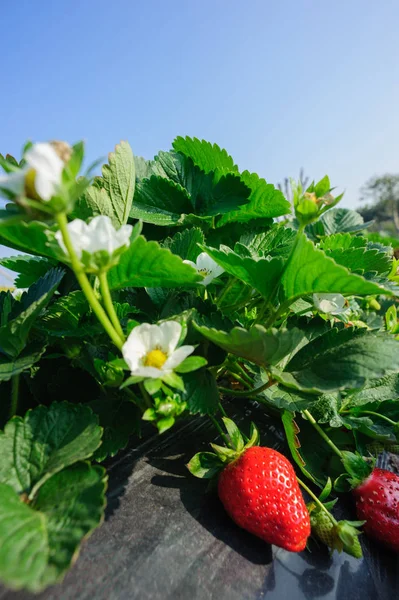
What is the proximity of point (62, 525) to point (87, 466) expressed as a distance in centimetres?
A: 5

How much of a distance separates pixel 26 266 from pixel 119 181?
0.17m

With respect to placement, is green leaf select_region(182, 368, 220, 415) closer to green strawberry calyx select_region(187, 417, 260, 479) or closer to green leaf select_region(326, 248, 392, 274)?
green strawberry calyx select_region(187, 417, 260, 479)

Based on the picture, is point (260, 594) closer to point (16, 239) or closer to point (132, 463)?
point (132, 463)

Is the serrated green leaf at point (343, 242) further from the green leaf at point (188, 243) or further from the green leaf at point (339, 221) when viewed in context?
the green leaf at point (339, 221)

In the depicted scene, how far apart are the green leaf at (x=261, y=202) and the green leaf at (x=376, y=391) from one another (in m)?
0.27

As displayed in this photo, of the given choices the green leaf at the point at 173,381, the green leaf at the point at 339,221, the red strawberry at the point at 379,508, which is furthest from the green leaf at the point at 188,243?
the green leaf at the point at 339,221

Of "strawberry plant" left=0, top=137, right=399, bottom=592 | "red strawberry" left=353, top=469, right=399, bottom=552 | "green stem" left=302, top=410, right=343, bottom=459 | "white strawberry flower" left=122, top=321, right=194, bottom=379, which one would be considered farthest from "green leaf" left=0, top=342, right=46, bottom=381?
"red strawberry" left=353, top=469, right=399, bottom=552

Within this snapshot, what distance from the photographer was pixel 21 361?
0.40 metres

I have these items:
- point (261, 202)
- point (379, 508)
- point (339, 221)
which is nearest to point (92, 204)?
point (261, 202)

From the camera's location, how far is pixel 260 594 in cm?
37

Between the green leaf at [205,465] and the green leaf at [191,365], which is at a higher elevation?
the green leaf at [191,365]

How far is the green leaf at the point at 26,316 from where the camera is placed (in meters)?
0.37

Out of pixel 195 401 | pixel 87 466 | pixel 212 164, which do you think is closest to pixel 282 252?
pixel 212 164

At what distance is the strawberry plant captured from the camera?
30 cm
